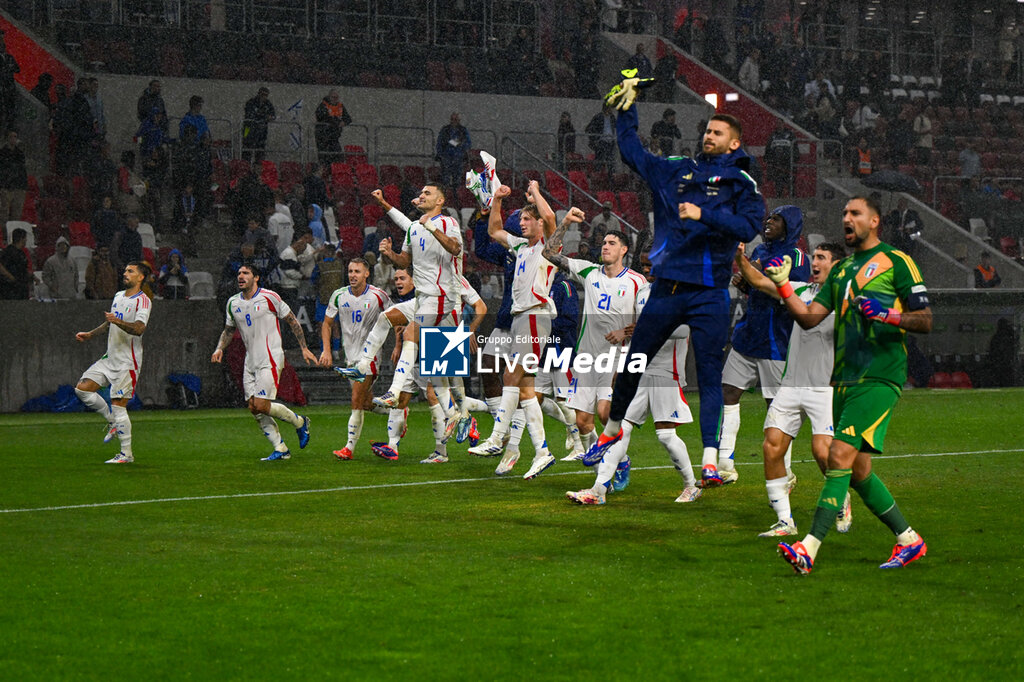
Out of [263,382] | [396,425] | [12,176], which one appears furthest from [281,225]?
[396,425]

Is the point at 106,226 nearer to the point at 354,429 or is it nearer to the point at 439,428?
the point at 354,429

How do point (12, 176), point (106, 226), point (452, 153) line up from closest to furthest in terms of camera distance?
point (106, 226) → point (12, 176) → point (452, 153)

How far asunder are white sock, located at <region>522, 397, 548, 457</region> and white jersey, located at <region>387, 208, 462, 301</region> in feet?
6.79

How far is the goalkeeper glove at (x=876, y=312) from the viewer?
6355mm

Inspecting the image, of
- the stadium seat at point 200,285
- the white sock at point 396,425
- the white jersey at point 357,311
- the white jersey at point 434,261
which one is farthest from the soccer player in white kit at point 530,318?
the stadium seat at point 200,285

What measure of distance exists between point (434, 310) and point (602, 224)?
12499 mm

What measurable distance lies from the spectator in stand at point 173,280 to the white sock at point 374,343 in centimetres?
870

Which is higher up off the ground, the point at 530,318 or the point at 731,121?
the point at 731,121

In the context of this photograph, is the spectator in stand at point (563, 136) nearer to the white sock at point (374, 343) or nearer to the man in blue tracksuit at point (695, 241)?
the white sock at point (374, 343)

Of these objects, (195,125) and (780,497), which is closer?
(780,497)

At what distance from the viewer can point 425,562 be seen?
23.1 feet

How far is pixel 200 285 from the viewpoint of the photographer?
75.1 feet

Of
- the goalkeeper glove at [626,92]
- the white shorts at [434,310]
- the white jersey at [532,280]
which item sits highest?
the goalkeeper glove at [626,92]

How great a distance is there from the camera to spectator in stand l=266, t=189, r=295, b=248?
73.6ft
